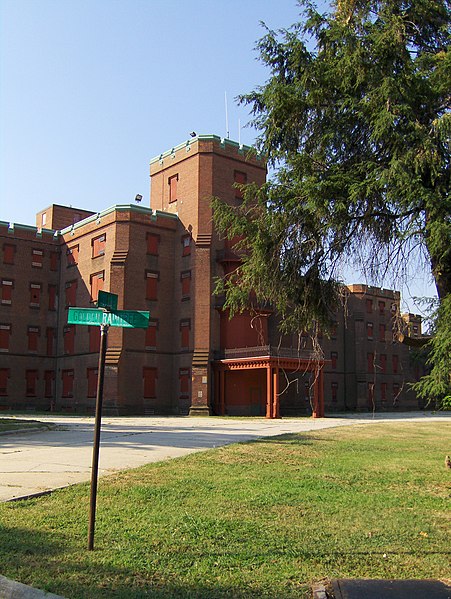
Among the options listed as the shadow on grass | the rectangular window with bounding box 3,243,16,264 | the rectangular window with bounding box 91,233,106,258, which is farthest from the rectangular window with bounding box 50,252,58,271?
the shadow on grass

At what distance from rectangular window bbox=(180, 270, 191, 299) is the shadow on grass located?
1461 inches

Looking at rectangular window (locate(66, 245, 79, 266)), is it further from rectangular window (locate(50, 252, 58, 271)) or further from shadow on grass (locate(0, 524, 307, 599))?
shadow on grass (locate(0, 524, 307, 599))

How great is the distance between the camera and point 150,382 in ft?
141

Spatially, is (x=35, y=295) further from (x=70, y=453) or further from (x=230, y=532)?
(x=230, y=532)

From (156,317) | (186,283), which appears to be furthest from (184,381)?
(186,283)

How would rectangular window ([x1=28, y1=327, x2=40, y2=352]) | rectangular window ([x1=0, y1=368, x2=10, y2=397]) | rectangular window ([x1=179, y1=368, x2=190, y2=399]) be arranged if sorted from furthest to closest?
1. rectangular window ([x1=28, y1=327, x2=40, y2=352])
2. rectangular window ([x1=0, y1=368, x2=10, y2=397])
3. rectangular window ([x1=179, y1=368, x2=190, y2=399])

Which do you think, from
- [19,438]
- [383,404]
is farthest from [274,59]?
[383,404]

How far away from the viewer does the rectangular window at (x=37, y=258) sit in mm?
49566

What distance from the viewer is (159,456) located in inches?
551

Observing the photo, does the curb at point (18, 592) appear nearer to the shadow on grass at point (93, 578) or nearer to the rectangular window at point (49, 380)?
the shadow on grass at point (93, 578)

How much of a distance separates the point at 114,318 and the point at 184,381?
3693 centimetres

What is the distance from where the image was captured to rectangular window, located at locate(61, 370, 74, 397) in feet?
154

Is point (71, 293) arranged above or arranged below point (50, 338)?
above

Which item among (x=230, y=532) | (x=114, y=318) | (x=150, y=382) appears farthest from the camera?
(x=150, y=382)
